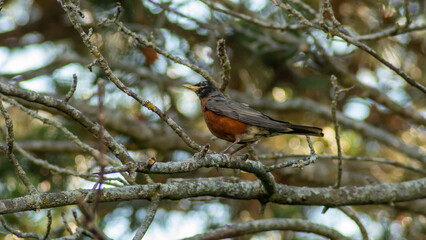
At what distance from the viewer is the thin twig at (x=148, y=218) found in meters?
2.71

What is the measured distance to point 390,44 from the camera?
6.64 meters

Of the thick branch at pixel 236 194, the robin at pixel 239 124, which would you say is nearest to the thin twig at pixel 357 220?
the thick branch at pixel 236 194

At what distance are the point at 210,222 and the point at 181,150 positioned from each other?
1075mm

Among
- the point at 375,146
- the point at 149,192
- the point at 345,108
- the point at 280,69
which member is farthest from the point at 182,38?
the point at 149,192

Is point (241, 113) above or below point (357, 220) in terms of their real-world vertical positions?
above

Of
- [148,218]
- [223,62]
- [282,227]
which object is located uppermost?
[223,62]

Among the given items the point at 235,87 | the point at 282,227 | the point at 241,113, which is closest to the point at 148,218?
the point at 282,227

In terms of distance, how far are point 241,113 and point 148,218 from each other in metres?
2.02

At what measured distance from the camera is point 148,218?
2.90m

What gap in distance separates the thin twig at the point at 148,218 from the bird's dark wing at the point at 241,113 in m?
1.60

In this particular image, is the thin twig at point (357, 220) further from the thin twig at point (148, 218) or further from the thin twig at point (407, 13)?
the thin twig at point (148, 218)

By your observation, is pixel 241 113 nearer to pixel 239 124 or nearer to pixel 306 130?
pixel 239 124

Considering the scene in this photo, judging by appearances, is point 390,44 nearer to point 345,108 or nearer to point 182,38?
Result: point 345,108

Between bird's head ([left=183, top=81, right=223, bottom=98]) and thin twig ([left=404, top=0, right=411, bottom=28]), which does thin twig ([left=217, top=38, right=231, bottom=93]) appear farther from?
thin twig ([left=404, top=0, right=411, bottom=28])
